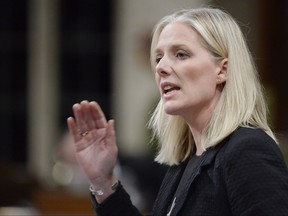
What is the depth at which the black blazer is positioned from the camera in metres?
2.29

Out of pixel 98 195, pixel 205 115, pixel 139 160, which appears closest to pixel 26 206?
pixel 139 160

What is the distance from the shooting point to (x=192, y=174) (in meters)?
2.52

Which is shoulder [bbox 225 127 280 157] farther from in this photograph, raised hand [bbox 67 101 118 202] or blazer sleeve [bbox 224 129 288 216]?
raised hand [bbox 67 101 118 202]

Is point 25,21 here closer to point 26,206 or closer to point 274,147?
point 26,206

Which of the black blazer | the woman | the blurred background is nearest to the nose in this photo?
the woman

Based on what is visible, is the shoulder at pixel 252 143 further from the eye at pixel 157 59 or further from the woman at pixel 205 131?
the eye at pixel 157 59

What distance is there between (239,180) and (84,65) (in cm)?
649

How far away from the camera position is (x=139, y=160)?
673 centimetres

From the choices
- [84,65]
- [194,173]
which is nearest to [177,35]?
[194,173]

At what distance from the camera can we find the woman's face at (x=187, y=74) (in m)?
2.53

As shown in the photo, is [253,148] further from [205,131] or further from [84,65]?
[84,65]

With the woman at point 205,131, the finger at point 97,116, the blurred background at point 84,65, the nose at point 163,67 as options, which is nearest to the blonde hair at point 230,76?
the woman at point 205,131

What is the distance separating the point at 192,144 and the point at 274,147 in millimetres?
471

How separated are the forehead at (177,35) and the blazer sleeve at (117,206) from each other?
1.57 feet
